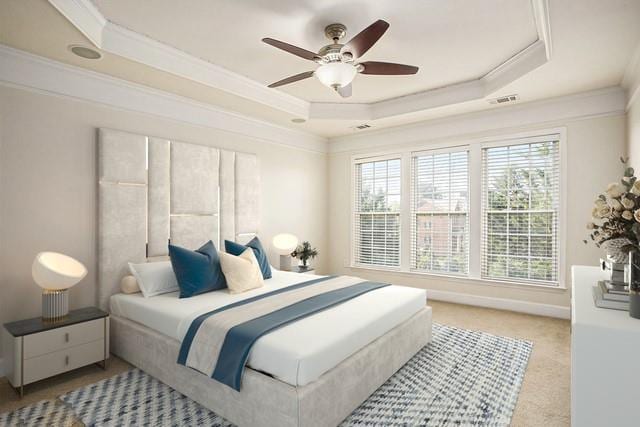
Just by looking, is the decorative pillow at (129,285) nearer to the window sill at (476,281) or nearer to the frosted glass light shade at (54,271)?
the frosted glass light shade at (54,271)

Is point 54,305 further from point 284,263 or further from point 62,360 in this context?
point 284,263

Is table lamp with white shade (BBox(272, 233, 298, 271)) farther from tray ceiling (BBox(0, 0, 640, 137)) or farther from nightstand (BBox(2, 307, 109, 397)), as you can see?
nightstand (BBox(2, 307, 109, 397))

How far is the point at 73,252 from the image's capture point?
3209 millimetres

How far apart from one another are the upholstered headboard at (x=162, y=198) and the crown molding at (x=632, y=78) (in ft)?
13.5

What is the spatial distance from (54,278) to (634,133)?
5.33 meters

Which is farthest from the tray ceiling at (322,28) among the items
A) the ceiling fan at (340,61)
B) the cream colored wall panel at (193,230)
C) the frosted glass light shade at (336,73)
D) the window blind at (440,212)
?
the cream colored wall panel at (193,230)

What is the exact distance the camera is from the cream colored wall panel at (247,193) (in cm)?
462

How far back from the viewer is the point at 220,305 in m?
2.85

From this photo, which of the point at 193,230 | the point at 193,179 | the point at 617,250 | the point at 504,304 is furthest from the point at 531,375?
the point at 193,179

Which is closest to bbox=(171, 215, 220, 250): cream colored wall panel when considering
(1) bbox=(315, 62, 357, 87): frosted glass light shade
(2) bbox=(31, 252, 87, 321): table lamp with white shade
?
(2) bbox=(31, 252, 87, 321): table lamp with white shade

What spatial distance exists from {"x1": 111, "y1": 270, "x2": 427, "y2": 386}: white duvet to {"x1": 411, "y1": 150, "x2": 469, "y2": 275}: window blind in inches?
76.9

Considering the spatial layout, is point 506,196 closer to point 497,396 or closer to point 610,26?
point 610,26

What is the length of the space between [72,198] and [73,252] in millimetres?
493

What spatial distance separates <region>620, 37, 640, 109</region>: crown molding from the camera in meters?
3.07
